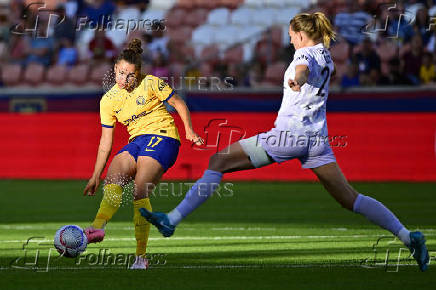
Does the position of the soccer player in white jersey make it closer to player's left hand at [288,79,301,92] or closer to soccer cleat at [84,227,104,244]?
player's left hand at [288,79,301,92]

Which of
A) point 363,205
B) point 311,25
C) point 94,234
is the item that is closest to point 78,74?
point 94,234

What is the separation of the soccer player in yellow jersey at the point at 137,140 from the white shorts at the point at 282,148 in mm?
897

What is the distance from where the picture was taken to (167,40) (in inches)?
1048

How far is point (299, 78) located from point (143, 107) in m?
1.95

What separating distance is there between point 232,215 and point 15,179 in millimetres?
9541

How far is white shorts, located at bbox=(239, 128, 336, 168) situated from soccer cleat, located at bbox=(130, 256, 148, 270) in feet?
5.42

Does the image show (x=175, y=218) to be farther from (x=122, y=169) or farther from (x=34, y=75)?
(x=34, y=75)

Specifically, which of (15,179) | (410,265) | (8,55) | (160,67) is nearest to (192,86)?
(160,67)

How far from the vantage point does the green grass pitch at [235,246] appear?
332 inches

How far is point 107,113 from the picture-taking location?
377 inches

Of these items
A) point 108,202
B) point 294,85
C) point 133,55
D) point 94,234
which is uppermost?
point 294,85

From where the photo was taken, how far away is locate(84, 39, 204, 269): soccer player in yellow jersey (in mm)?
9266

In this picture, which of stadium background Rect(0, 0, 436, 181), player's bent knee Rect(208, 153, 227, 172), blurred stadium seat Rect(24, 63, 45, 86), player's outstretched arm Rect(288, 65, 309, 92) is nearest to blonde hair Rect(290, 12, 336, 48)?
Answer: player's outstretched arm Rect(288, 65, 309, 92)

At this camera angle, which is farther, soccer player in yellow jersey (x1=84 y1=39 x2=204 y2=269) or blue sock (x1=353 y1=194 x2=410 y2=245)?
soccer player in yellow jersey (x1=84 y1=39 x2=204 y2=269)
